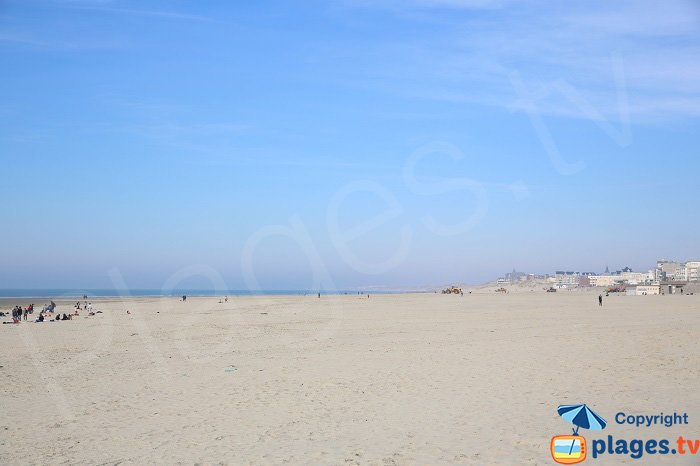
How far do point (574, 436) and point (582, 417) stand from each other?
0.78 m

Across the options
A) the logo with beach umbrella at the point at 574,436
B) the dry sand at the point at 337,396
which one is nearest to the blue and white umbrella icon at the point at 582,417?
the logo with beach umbrella at the point at 574,436

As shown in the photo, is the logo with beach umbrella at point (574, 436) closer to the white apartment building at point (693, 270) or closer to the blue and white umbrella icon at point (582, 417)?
the blue and white umbrella icon at point (582, 417)

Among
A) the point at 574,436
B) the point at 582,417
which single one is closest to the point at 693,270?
the point at 582,417

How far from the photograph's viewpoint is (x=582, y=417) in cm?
950

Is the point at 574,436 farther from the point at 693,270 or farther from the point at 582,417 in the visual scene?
the point at 693,270

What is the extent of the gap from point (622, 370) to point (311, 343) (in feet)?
37.7

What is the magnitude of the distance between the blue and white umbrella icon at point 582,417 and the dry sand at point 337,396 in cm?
18

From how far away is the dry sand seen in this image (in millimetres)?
8664

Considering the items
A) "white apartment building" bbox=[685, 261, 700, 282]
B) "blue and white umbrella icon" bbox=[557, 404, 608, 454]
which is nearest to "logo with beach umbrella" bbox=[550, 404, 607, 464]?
"blue and white umbrella icon" bbox=[557, 404, 608, 454]

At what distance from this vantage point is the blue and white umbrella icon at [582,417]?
9219mm

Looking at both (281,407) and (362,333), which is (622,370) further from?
(362,333)

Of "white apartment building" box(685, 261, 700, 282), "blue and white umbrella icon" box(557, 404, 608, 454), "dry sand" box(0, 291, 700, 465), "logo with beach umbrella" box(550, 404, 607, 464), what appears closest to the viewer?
"logo with beach umbrella" box(550, 404, 607, 464)

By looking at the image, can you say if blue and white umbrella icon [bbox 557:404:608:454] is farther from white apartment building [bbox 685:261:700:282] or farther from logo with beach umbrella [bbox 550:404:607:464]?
white apartment building [bbox 685:261:700:282]

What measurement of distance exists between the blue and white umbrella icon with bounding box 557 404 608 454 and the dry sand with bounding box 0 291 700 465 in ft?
0.59
